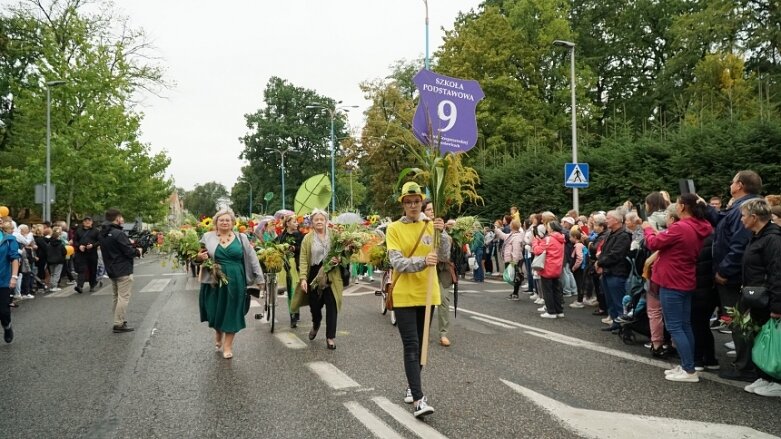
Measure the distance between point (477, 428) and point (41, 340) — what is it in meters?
7.49

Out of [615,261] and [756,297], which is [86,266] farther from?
[756,297]

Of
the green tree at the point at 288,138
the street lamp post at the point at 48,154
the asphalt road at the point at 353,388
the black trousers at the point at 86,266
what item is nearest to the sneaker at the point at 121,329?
the asphalt road at the point at 353,388

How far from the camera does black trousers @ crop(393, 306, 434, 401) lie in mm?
5062

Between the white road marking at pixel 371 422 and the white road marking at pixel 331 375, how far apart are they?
2.14ft

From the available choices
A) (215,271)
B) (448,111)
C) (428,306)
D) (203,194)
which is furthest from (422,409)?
(203,194)

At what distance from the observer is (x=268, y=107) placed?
227 feet

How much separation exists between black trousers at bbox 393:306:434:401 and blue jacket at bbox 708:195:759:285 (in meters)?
3.41

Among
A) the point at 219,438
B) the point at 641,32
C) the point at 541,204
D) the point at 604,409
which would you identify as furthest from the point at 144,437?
the point at 641,32

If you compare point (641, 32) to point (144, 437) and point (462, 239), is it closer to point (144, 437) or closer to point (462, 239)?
point (462, 239)

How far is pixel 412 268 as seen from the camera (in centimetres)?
515

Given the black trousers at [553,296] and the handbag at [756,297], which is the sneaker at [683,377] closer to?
the handbag at [756,297]

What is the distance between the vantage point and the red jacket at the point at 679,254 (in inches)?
253

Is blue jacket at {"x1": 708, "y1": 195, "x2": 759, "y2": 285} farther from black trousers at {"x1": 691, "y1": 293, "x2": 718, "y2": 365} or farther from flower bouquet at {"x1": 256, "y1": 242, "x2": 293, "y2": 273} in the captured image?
flower bouquet at {"x1": 256, "y1": 242, "x2": 293, "y2": 273}

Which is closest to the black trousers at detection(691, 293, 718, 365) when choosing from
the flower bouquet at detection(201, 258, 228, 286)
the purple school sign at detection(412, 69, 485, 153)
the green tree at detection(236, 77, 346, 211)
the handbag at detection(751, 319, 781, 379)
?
the handbag at detection(751, 319, 781, 379)
